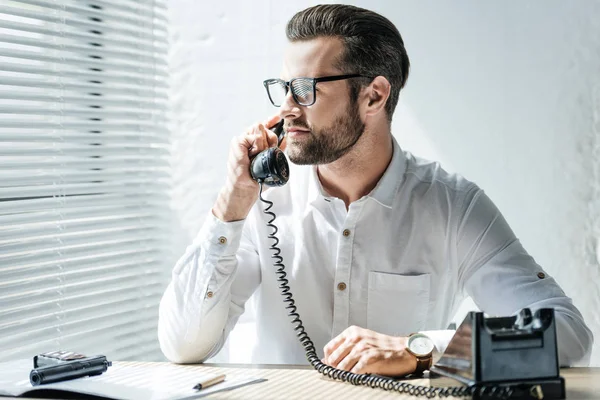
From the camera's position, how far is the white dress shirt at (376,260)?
7.65ft

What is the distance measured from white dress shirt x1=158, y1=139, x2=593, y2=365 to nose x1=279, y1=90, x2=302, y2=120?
0.22m

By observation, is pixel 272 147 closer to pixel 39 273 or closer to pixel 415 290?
pixel 415 290

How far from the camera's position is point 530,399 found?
140cm

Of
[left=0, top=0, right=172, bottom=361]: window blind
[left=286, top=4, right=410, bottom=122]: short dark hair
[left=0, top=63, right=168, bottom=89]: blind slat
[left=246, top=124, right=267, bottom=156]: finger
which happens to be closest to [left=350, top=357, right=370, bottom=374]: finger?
[left=246, top=124, right=267, bottom=156]: finger

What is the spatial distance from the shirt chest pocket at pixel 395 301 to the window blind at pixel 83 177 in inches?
51.4

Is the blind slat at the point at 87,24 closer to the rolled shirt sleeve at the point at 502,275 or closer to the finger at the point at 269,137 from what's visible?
the finger at the point at 269,137

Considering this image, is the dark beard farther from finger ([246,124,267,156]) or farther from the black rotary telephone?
the black rotary telephone

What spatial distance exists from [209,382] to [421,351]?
47cm

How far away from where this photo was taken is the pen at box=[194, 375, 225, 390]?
62.4 inches

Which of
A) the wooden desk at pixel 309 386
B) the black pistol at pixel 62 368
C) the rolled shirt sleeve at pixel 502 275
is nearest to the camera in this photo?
the wooden desk at pixel 309 386

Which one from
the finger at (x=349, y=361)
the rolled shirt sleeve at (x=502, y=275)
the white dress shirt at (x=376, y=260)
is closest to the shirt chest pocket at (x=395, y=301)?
the white dress shirt at (x=376, y=260)

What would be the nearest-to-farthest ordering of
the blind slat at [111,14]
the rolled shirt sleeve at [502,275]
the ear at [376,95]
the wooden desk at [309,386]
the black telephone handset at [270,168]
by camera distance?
the wooden desk at [309,386] → the rolled shirt sleeve at [502,275] → the black telephone handset at [270,168] → the ear at [376,95] → the blind slat at [111,14]

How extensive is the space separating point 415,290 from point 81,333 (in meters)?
1.48

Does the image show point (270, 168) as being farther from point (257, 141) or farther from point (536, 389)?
point (536, 389)
